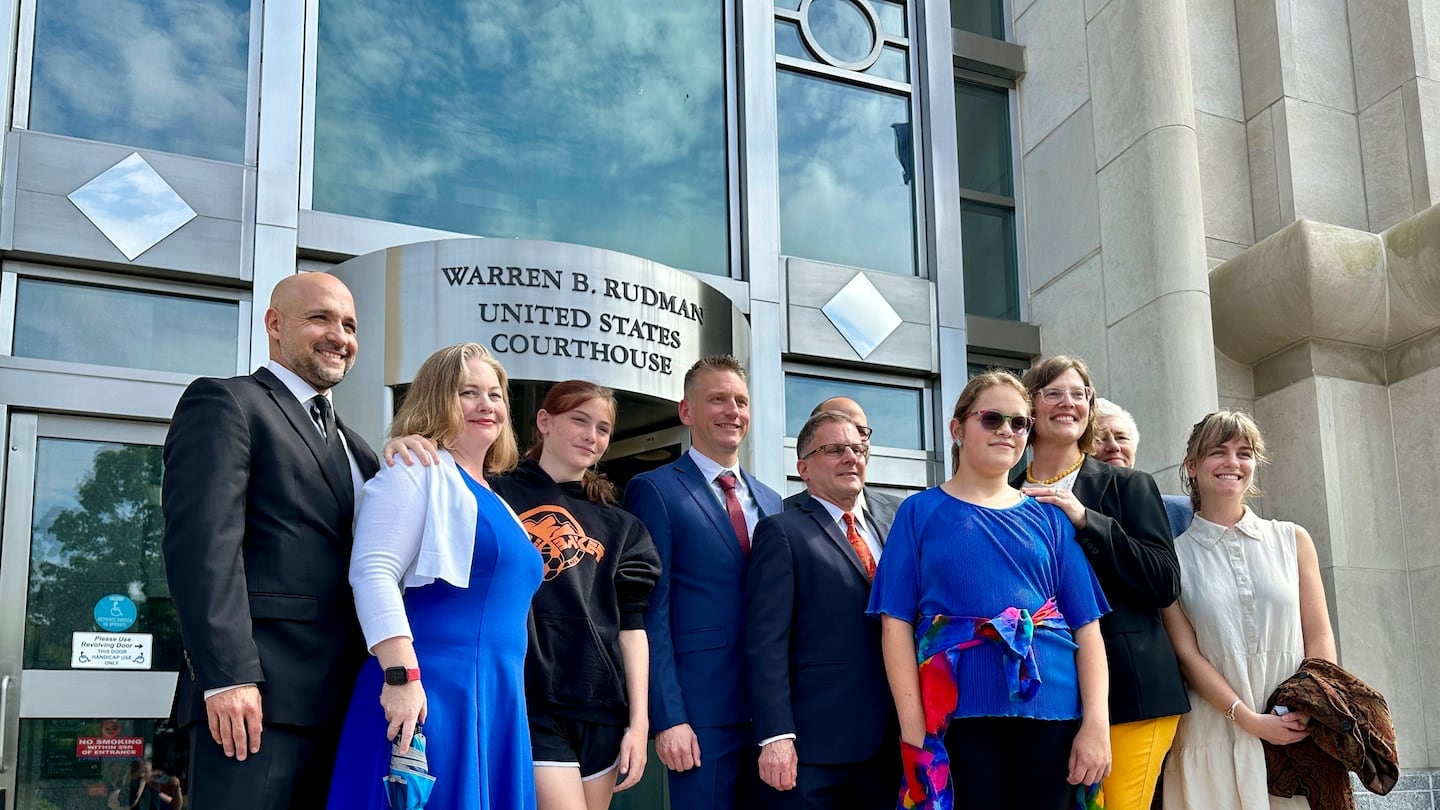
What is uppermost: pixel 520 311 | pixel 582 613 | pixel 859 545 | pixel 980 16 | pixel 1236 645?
pixel 980 16

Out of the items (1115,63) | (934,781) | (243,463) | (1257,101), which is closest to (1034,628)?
(934,781)

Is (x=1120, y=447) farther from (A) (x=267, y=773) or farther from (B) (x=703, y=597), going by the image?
(A) (x=267, y=773)

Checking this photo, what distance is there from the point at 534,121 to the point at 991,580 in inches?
209

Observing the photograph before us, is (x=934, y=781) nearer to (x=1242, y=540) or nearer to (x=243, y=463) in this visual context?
(x=1242, y=540)

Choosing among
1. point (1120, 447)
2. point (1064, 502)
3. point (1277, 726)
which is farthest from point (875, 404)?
point (1064, 502)

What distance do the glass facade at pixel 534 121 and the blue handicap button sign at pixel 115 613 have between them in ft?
8.15

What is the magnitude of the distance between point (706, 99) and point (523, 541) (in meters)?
6.01

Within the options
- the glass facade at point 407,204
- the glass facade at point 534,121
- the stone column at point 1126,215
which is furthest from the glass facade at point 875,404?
the stone column at point 1126,215

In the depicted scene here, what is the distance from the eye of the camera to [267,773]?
121 inches

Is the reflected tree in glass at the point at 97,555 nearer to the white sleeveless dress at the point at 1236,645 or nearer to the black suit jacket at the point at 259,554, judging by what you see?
the black suit jacket at the point at 259,554

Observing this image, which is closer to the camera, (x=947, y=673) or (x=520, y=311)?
(x=947, y=673)

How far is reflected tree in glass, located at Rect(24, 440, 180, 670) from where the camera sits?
21.5ft

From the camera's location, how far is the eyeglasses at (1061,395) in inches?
174

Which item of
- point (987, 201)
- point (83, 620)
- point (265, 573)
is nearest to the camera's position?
point (265, 573)
